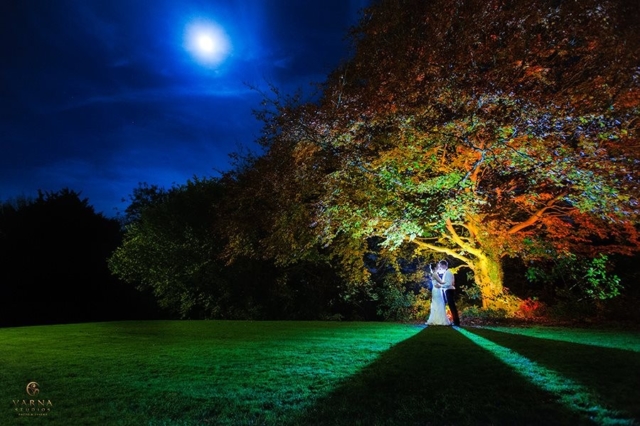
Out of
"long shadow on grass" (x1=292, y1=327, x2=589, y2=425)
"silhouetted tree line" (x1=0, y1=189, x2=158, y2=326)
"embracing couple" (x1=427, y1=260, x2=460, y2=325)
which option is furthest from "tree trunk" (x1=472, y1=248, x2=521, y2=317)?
"silhouetted tree line" (x1=0, y1=189, x2=158, y2=326)

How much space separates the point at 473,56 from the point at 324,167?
613 cm

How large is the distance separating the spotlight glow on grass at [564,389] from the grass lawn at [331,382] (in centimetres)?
2

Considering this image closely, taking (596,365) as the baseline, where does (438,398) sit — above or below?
below

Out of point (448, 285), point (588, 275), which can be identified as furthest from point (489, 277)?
point (448, 285)

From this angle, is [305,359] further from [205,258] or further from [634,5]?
[205,258]

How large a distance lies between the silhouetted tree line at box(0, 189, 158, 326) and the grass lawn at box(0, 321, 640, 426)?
24703mm

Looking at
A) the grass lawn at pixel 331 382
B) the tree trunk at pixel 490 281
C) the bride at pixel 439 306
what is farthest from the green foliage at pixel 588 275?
the grass lawn at pixel 331 382

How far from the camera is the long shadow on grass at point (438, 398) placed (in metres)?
4.52

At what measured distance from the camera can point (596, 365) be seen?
668 centimetres

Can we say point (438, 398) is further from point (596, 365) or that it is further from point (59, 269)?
point (59, 269)

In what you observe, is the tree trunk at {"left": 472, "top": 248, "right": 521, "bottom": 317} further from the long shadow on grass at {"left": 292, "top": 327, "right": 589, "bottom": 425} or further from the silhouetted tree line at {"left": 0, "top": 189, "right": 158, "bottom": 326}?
the silhouetted tree line at {"left": 0, "top": 189, "right": 158, "bottom": 326}

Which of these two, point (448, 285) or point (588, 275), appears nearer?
point (448, 285)

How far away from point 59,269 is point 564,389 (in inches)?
1336

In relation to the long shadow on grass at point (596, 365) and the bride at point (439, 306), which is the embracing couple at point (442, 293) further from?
the long shadow on grass at point (596, 365)
